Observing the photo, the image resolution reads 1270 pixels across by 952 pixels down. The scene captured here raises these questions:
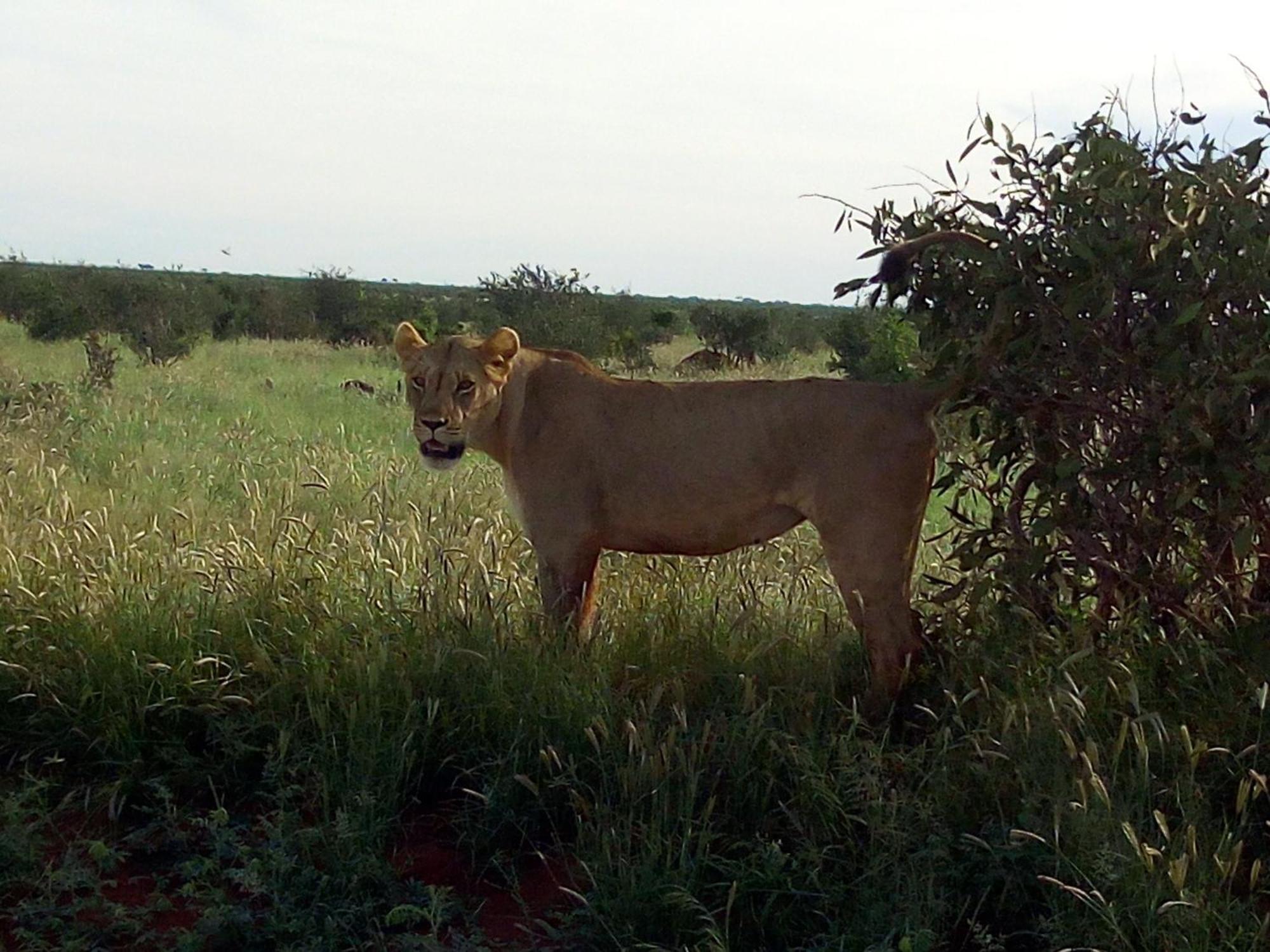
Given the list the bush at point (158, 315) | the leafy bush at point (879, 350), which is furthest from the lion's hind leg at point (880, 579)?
the bush at point (158, 315)

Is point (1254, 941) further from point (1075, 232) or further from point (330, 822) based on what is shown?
point (330, 822)

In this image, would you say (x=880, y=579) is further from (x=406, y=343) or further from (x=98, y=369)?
(x=98, y=369)

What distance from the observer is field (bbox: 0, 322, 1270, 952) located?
11.4ft

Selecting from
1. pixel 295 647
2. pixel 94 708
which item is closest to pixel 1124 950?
pixel 295 647

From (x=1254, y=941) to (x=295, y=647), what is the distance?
308cm

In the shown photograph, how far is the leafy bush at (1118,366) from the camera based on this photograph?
4008 millimetres

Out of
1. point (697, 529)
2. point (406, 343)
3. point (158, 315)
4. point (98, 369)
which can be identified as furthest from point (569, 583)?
point (158, 315)

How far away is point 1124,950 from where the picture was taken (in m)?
3.17

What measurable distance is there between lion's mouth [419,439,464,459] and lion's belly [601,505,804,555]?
0.64 m

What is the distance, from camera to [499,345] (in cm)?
517

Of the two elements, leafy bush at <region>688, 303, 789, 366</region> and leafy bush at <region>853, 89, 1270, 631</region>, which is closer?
leafy bush at <region>853, 89, 1270, 631</region>

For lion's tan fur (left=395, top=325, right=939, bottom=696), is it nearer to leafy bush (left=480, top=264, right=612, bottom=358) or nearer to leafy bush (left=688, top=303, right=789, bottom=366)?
leafy bush (left=480, top=264, right=612, bottom=358)

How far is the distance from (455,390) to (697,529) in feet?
3.36

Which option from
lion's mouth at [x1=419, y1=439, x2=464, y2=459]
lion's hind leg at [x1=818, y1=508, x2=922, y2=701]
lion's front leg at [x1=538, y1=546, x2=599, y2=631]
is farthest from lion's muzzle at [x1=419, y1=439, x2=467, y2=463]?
lion's hind leg at [x1=818, y1=508, x2=922, y2=701]
